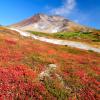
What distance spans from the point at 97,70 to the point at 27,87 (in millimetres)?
14694

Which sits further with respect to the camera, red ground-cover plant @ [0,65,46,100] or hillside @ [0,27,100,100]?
hillside @ [0,27,100,100]

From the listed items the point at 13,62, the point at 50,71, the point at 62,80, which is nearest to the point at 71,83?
the point at 62,80

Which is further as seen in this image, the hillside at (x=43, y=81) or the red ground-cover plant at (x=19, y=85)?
the hillside at (x=43, y=81)

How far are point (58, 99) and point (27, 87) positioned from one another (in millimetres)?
3304

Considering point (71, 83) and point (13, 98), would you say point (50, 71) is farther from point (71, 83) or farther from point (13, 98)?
point (13, 98)

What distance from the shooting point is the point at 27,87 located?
21438mm

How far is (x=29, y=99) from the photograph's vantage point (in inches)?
789

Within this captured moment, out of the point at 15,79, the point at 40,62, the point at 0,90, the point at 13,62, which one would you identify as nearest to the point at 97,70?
the point at 40,62

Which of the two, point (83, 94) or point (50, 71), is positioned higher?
point (50, 71)

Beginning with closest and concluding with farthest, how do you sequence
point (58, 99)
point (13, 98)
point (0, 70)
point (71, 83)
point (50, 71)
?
point (13, 98) → point (58, 99) → point (0, 70) → point (71, 83) → point (50, 71)

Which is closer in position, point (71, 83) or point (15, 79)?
point (15, 79)

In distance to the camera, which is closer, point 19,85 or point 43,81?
point 19,85

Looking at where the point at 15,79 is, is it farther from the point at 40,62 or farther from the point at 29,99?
the point at 40,62

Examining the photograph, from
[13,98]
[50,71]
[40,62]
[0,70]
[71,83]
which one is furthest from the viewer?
[40,62]
